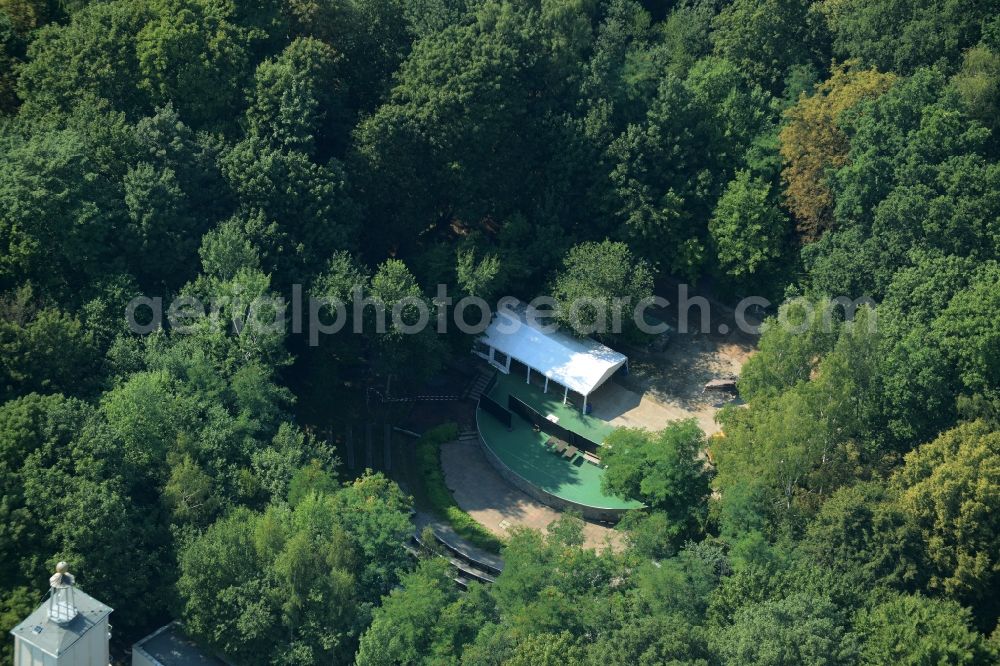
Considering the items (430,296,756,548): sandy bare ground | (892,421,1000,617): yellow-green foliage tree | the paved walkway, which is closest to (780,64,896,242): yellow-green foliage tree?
(430,296,756,548): sandy bare ground

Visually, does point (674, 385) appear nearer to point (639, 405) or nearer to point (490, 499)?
point (639, 405)

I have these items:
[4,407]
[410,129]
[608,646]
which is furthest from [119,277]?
[608,646]

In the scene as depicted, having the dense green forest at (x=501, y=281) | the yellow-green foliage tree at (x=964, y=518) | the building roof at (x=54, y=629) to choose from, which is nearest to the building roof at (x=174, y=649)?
the dense green forest at (x=501, y=281)

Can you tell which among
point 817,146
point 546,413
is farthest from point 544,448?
point 817,146

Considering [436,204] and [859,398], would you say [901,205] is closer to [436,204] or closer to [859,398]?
[859,398]

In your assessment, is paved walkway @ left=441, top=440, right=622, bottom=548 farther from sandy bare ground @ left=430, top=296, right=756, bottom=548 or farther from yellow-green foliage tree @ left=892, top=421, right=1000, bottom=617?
yellow-green foliage tree @ left=892, top=421, right=1000, bottom=617

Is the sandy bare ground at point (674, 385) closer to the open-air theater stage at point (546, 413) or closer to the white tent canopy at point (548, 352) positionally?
the open-air theater stage at point (546, 413)

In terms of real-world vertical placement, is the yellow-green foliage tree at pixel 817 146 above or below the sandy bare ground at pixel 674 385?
above
